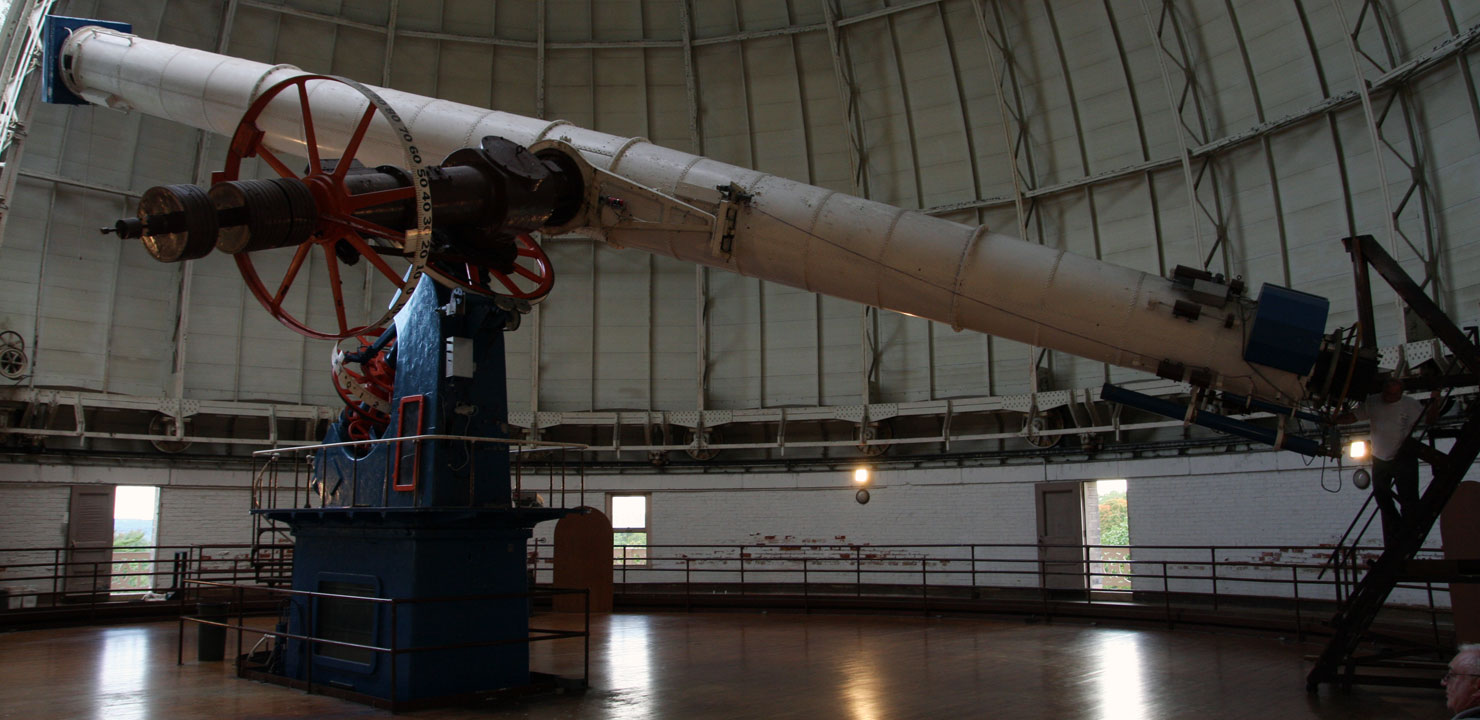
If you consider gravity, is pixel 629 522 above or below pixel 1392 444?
below

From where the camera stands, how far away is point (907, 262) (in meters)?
9.41

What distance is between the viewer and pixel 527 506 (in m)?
10.7

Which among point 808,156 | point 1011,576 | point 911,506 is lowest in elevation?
point 1011,576

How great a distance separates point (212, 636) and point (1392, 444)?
43.4 ft

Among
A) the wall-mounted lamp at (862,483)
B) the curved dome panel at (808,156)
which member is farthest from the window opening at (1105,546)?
the wall-mounted lamp at (862,483)

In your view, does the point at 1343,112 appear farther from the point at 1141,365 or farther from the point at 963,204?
the point at 1141,365

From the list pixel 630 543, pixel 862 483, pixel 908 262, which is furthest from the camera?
pixel 630 543

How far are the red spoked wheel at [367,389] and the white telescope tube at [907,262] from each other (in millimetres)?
2407

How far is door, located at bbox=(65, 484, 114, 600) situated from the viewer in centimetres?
1783

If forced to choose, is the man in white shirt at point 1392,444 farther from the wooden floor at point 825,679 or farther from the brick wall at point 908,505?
the brick wall at point 908,505

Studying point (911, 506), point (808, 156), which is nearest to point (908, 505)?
point (911, 506)

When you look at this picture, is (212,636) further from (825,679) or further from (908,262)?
(908,262)

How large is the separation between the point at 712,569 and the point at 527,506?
1019 cm

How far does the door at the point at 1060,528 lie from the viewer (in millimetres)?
17750
